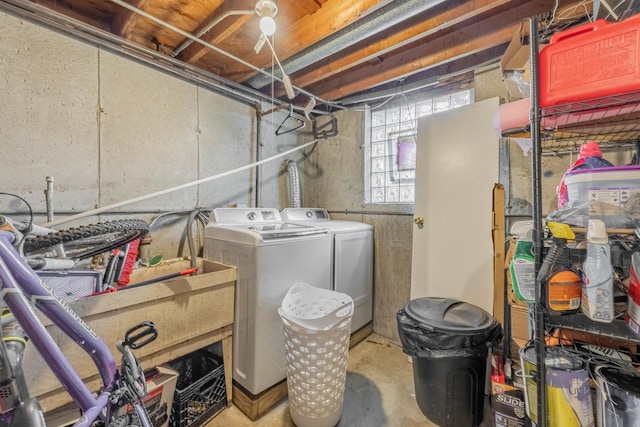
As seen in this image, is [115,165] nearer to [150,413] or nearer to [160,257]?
[160,257]

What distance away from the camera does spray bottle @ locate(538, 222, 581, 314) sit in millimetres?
919

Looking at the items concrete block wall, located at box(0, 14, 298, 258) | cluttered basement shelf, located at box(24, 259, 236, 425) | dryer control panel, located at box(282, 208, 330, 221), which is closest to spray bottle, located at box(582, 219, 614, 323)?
cluttered basement shelf, located at box(24, 259, 236, 425)

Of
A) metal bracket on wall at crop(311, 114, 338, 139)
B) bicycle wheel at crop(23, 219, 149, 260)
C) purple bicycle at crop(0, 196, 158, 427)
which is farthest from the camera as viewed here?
metal bracket on wall at crop(311, 114, 338, 139)

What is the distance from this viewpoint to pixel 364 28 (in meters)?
1.62

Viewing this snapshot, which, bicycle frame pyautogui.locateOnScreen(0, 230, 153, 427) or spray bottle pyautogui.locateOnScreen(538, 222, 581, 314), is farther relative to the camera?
spray bottle pyautogui.locateOnScreen(538, 222, 581, 314)

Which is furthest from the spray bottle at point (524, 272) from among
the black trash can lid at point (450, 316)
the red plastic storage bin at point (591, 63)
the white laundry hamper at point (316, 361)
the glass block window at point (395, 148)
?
the glass block window at point (395, 148)

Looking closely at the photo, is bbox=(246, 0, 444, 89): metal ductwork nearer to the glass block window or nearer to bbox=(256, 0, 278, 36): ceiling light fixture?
bbox=(256, 0, 278, 36): ceiling light fixture

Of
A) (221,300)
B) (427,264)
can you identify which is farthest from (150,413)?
(427,264)

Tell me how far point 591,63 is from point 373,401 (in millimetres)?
2065

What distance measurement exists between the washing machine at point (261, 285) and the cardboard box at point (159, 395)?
41 cm

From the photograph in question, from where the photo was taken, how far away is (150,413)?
1.29m

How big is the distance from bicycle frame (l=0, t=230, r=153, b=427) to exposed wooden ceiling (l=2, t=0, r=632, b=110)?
1395mm

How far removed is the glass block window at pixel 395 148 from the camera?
2.46m

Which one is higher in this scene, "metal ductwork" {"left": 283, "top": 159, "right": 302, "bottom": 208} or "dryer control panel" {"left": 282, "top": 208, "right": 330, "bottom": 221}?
"metal ductwork" {"left": 283, "top": 159, "right": 302, "bottom": 208}
